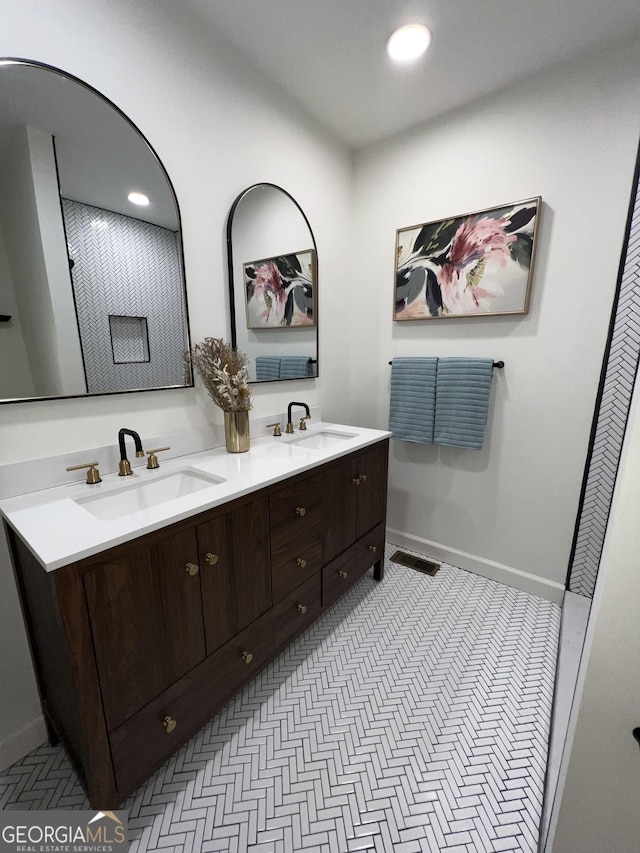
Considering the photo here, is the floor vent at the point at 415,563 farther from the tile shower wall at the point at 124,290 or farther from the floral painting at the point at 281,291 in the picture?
the tile shower wall at the point at 124,290

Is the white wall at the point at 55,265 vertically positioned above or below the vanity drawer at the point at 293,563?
above

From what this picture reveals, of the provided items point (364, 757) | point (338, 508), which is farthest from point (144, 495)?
point (364, 757)

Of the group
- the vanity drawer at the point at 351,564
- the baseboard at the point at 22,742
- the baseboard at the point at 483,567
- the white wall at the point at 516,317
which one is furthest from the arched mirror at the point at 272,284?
the baseboard at the point at 22,742

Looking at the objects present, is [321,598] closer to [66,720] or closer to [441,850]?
[441,850]


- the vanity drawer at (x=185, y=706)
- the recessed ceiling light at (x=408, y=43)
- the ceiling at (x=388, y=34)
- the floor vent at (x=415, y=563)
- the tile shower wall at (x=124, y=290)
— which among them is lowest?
the floor vent at (x=415, y=563)

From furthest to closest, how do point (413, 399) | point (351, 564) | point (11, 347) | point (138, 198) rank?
point (413, 399)
point (351, 564)
point (138, 198)
point (11, 347)

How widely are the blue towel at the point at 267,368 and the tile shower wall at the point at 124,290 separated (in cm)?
42

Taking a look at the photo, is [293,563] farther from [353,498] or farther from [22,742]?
[22,742]

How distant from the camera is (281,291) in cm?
182

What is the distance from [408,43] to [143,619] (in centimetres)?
225

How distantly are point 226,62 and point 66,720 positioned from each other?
2.42 meters

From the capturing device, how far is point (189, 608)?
1002 millimetres

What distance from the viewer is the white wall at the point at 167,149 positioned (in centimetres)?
105

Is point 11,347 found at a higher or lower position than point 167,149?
lower
